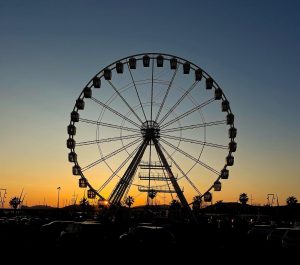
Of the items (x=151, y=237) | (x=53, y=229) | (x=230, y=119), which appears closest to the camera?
(x=151, y=237)

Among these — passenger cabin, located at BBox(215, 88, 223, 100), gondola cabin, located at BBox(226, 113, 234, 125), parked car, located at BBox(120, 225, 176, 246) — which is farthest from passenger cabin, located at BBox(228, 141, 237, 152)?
parked car, located at BBox(120, 225, 176, 246)

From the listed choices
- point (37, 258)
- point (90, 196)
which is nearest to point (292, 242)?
point (37, 258)

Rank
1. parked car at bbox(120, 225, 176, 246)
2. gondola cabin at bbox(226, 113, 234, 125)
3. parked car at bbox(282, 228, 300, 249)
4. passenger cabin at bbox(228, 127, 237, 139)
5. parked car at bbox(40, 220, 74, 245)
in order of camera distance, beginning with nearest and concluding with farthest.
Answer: parked car at bbox(120, 225, 176, 246) → parked car at bbox(282, 228, 300, 249) → parked car at bbox(40, 220, 74, 245) → gondola cabin at bbox(226, 113, 234, 125) → passenger cabin at bbox(228, 127, 237, 139)

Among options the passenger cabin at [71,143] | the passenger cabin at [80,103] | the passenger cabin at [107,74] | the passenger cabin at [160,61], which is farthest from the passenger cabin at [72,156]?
the passenger cabin at [160,61]

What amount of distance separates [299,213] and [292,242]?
8990cm

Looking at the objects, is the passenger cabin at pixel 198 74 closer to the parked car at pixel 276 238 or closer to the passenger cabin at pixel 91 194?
the passenger cabin at pixel 91 194

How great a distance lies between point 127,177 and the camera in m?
40.3

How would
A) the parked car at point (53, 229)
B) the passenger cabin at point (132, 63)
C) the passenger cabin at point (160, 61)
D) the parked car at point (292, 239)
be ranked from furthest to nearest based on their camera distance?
the passenger cabin at point (160, 61) → the passenger cabin at point (132, 63) → the parked car at point (53, 229) → the parked car at point (292, 239)

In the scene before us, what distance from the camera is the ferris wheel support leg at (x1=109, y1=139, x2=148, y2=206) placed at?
132 feet

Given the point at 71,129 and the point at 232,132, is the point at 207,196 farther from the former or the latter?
the point at 71,129

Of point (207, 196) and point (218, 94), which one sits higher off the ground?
point (218, 94)

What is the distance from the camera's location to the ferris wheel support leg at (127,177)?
40.3 meters

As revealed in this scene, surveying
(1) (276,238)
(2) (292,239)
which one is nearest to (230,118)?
(1) (276,238)

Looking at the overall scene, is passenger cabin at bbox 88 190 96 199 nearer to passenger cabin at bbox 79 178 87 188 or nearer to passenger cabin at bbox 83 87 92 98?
passenger cabin at bbox 79 178 87 188
